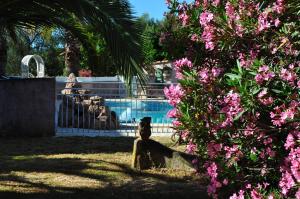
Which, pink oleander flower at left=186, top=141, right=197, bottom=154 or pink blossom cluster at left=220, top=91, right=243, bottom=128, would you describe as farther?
pink oleander flower at left=186, top=141, right=197, bottom=154

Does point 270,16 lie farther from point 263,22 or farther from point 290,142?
point 290,142

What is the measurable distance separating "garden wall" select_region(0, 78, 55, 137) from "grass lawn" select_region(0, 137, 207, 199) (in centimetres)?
132

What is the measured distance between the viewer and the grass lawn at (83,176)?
648cm

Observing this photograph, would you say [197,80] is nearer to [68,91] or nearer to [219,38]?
[219,38]

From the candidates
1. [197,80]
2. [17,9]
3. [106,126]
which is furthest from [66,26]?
[106,126]

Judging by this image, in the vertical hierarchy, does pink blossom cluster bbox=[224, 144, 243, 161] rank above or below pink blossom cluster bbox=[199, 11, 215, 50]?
below

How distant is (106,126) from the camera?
13.1 meters

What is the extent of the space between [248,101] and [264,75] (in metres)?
0.18

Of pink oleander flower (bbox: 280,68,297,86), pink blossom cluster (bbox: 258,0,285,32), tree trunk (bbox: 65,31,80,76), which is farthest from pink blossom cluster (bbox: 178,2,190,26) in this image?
tree trunk (bbox: 65,31,80,76)

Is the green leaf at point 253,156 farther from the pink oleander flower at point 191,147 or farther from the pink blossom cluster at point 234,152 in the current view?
the pink oleander flower at point 191,147

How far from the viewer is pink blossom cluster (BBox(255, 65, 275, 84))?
324 centimetres

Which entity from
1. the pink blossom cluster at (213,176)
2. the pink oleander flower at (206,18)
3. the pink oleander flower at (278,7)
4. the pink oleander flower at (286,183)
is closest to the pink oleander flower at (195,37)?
the pink oleander flower at (206,18)

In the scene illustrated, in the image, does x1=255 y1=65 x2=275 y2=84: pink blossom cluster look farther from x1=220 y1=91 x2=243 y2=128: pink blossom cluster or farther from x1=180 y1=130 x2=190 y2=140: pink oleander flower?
x1=180 y1=130 x2=190 y2=140: pink oleander flower

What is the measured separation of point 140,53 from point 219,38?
2150 millimetres
